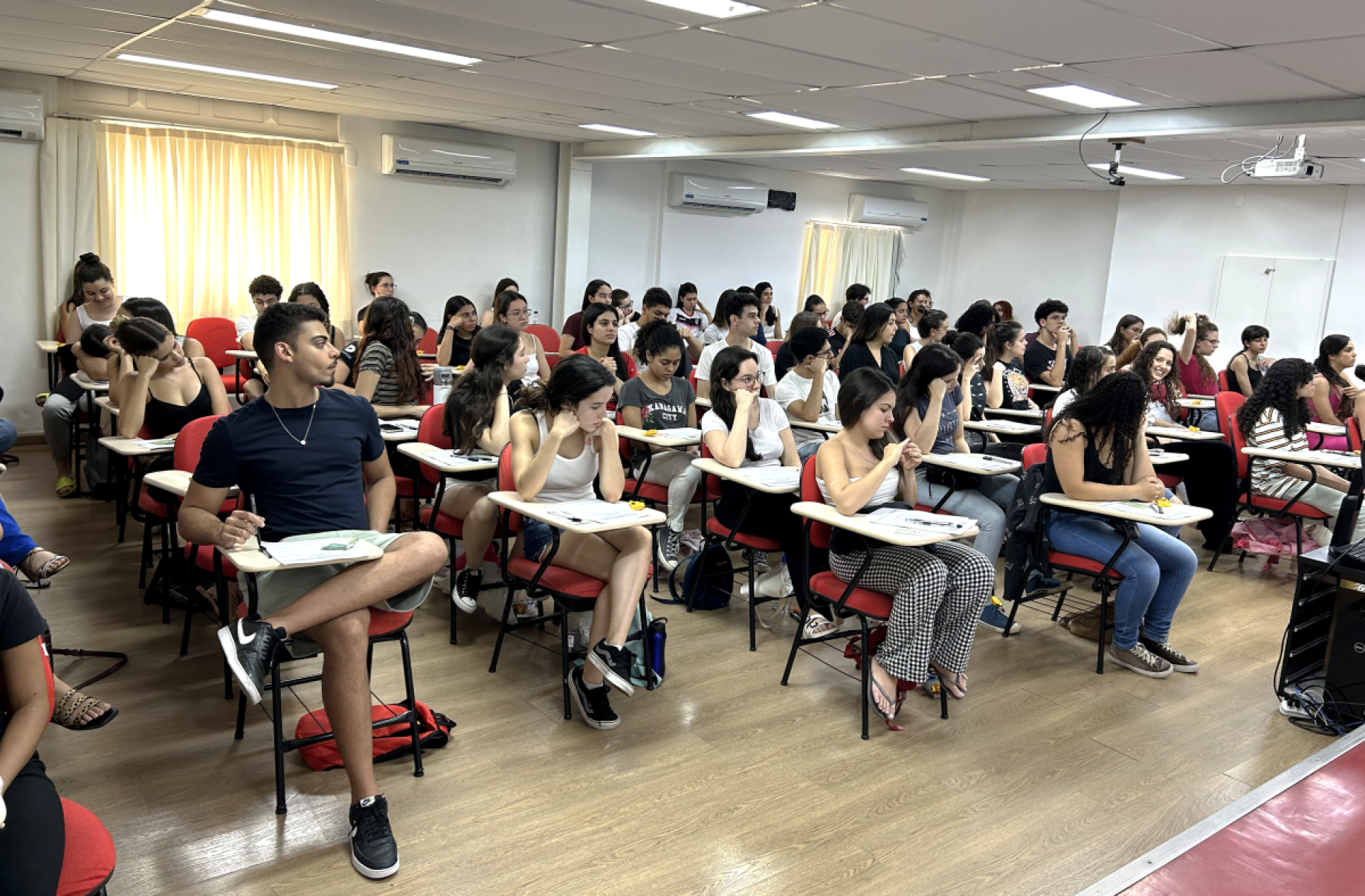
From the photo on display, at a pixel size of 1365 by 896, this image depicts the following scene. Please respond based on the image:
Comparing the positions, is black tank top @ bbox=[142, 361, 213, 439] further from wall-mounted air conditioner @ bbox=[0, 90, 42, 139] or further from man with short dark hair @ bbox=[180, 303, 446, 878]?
wall-mounted air conditioner @ bbox=[0, 90, 42, 139]

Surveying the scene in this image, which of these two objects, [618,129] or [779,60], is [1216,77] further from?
[618,129]

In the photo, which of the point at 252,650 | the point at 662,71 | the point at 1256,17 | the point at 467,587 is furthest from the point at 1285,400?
the point at 252,650

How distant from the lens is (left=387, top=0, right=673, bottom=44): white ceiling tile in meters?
4.31

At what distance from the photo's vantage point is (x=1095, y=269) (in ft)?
41.8

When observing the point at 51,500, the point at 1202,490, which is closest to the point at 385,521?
the point at 51,500

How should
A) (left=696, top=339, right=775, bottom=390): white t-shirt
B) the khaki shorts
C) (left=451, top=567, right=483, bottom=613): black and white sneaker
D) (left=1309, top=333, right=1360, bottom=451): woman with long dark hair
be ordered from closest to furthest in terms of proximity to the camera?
the khaki shorts
(left=451, top=567, right=483, bottom=613): black and white sneaker
(left=696, top=339, right=775, bottom=390): white t-shirt
(left=1309, top=333, right=1360, bottom=451): woman with long dark hair

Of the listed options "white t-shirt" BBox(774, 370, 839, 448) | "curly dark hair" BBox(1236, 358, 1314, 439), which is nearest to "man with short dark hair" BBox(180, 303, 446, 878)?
"white t-shirt" BBox(774, 370, 839, 448)

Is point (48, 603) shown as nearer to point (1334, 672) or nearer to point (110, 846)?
point (110, 846)

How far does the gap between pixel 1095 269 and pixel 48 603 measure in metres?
12.0

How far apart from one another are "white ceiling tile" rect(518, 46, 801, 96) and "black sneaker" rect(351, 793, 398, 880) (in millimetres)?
3916

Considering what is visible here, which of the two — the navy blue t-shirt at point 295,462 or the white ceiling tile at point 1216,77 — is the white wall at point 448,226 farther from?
the navy blue t-shirt at point 295,462

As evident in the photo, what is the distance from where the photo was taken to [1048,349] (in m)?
8.45

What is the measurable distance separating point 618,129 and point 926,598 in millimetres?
6240

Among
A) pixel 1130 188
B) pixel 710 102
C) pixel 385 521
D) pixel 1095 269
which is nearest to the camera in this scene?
pixel 385 521
